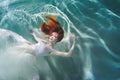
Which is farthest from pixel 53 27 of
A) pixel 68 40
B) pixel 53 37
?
pixel 68 40

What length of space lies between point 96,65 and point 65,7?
0.88 m

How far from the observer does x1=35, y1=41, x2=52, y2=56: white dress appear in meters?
2.53

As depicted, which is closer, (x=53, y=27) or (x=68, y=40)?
(x=53, y=27)

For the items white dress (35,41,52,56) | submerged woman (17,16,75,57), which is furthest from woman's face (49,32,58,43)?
white dress (35,41,52,56)

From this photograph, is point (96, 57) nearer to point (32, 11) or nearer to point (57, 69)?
point (57, 69)

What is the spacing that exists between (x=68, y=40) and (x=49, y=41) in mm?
276

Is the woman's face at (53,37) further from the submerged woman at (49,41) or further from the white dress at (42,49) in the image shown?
the white dress at (42,49)

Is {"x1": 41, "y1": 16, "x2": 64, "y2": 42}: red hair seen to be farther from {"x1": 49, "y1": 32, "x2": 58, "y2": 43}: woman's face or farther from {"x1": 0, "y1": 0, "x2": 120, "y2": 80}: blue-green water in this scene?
{"x1": 0, "y1": 0, "x2": 120, "y2": 80}: blue-green water

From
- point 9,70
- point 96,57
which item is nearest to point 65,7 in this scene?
point 96,57

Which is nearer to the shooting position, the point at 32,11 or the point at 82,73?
the point at 82,73

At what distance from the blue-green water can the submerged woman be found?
105 millimetres

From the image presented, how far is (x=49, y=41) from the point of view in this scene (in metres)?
2.59

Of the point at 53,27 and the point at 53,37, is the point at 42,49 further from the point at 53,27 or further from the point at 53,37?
the point at 53,27

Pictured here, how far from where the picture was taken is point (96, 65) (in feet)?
8.91
